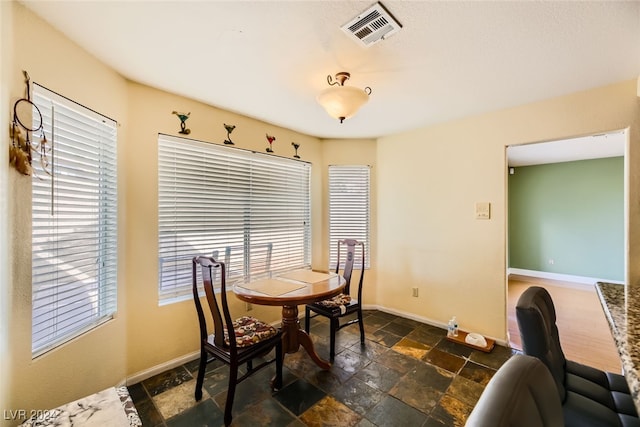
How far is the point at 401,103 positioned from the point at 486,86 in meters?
0.70

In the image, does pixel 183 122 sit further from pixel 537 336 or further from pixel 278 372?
pixel 537 336

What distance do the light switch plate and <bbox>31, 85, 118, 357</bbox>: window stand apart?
11.3 ft

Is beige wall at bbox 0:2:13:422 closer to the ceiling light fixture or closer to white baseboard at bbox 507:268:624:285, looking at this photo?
the ceiling light fixture

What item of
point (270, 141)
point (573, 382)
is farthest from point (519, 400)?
point (270, 141)

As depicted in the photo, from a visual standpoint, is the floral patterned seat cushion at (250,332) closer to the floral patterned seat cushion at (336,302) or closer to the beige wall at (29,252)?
the floral patterned seat cushion at (336,302)

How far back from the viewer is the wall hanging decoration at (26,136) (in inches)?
51.2

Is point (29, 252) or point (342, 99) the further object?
point (342, 99)

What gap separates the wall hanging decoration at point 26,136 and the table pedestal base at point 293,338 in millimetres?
1919

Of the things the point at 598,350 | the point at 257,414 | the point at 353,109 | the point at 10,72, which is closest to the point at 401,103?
the point at 353,109

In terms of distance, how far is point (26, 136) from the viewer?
1.37m

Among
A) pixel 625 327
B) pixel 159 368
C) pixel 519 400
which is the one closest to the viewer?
pixel 519 400

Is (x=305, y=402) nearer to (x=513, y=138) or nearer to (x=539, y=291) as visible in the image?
(x=539, y=291)

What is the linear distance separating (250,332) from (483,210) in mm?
2639

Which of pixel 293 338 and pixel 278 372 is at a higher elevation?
pixel 293 338
